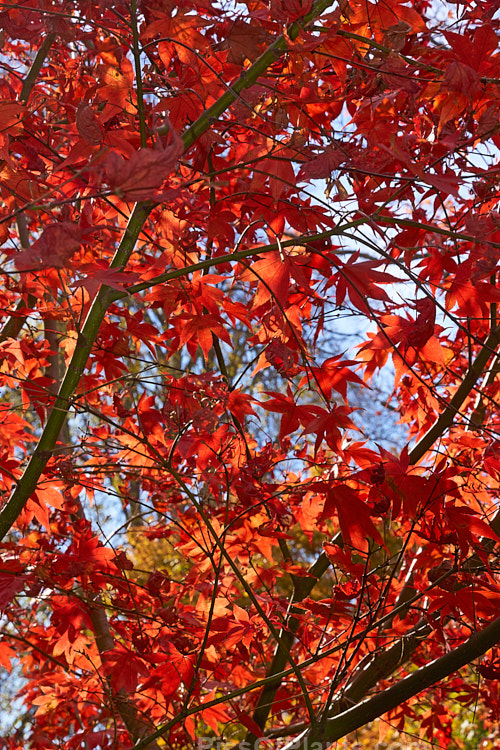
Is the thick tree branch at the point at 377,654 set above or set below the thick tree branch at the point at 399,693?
above

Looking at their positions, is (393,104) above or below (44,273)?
below

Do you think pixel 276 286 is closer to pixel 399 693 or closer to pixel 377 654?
pixel 399 693

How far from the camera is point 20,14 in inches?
61.9

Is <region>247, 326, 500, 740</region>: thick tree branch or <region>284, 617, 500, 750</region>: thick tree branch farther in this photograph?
<region>247, 326, 500, 740</region>: thick tree branch

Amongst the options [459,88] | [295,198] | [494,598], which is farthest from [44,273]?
[494,598]

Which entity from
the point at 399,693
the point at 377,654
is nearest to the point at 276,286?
the point at 399,693

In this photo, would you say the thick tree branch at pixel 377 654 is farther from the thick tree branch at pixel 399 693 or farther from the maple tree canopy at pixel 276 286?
the thick tree branch at pixel 399 693

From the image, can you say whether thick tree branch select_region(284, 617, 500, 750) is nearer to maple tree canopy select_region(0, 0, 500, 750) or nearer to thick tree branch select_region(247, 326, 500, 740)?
maple tree canopy select_region(0, 0, 500, 750)

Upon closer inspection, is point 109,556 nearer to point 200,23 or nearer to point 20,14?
point 200,23

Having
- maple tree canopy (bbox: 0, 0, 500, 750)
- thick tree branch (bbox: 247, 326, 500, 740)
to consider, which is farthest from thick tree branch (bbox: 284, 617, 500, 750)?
thick tree branch (bbox: 247, 326, 500, 740)

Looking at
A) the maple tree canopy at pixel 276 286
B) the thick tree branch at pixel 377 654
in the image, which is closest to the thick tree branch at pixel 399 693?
the maple tree canopy at pixel 276 286

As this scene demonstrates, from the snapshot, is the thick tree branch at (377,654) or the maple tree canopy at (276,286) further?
the thick tree branch at (377,654)

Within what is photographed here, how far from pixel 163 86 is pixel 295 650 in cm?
207

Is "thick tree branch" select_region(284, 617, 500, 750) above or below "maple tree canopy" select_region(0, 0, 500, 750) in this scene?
below
